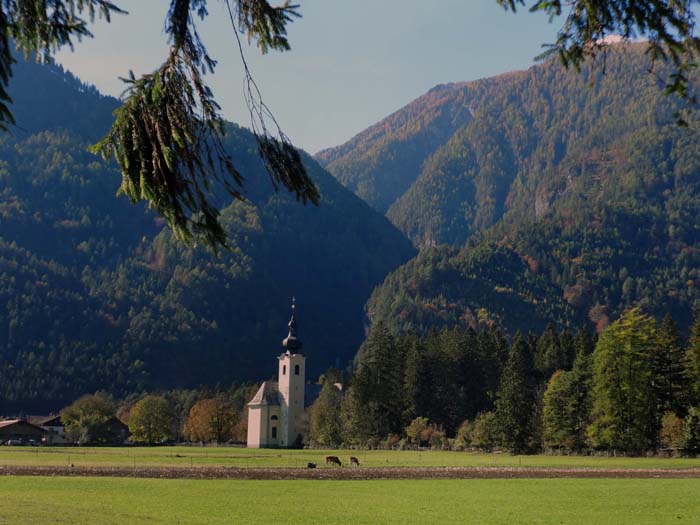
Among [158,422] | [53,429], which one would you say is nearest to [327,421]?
[158,422]

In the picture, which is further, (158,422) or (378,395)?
(158,422)

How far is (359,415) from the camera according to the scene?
120 m

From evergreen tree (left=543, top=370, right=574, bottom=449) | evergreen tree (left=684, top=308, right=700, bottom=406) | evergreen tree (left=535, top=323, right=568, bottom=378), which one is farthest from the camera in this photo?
evergreen tree (left=535, top=323, right=568, bottom=378)

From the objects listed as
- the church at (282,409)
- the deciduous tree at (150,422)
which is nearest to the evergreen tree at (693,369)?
the church at (282,409)

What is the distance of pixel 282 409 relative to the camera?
14650 centimetres

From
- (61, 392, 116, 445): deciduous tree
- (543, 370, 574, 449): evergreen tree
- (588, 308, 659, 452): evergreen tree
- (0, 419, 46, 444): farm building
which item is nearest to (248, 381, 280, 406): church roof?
→ (61, 392, 116, 445): deciduous tree

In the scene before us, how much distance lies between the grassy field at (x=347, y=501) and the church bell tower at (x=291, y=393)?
94219 millimetres

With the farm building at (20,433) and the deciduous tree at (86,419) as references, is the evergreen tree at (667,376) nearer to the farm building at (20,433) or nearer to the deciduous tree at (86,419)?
the deciduous tree at (86,419)

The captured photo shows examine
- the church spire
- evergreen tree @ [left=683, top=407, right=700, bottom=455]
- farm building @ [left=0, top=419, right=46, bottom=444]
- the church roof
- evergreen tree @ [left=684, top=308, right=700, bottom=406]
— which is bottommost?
farm building @ [left=0, top=419, right=46, bottom=444]

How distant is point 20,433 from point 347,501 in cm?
12849

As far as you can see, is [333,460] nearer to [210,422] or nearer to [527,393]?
[527,393]

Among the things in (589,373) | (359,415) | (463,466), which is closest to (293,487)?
(463,466)

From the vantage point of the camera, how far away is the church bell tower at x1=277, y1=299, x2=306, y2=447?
5650 inches

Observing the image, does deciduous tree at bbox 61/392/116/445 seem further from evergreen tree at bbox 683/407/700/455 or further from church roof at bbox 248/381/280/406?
evergreen tree at bbox 683/407/700/455
